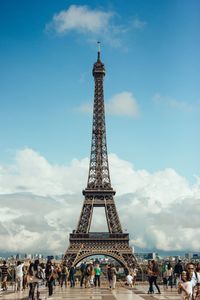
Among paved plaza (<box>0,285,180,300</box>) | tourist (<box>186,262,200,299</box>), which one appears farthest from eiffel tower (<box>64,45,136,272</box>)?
tourist (<box>186,262,200,299</box>)

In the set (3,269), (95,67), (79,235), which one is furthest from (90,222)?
(3,269)

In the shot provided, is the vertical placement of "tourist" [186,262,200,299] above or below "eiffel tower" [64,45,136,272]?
below

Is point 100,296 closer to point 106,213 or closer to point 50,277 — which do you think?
point 50,277

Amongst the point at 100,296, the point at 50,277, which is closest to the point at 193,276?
the point at 100,296

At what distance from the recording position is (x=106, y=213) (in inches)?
3693

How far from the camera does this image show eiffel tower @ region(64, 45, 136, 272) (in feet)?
296

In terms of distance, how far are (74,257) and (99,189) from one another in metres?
15.1

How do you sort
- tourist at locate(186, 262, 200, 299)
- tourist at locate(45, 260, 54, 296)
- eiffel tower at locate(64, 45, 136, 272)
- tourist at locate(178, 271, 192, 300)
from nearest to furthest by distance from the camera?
tourist at locate(178, 271, 192, 300)
tourist at locate(186, 262, 200, 299)
tourist at locate(45, 260, 54, 296)
eiffel tower at locate(64, 45, 136, 272)

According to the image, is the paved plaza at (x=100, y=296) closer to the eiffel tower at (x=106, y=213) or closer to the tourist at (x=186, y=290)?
the tourist at (x=186, y=290)

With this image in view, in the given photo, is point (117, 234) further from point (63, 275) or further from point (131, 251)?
point (63, 275)

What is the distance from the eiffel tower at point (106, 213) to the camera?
90.1 m

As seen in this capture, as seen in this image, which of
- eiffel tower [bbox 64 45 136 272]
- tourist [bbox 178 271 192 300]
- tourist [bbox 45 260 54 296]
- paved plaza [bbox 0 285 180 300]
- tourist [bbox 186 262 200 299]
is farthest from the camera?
eiffel tower [bbox 64 45 136 272]

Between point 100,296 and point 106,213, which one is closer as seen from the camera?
point 100,296

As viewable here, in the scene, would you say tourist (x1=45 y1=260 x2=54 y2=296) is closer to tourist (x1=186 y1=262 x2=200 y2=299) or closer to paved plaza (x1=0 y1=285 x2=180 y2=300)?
paved plaza (x1=0 y1=285 x2=180 y2=300)
